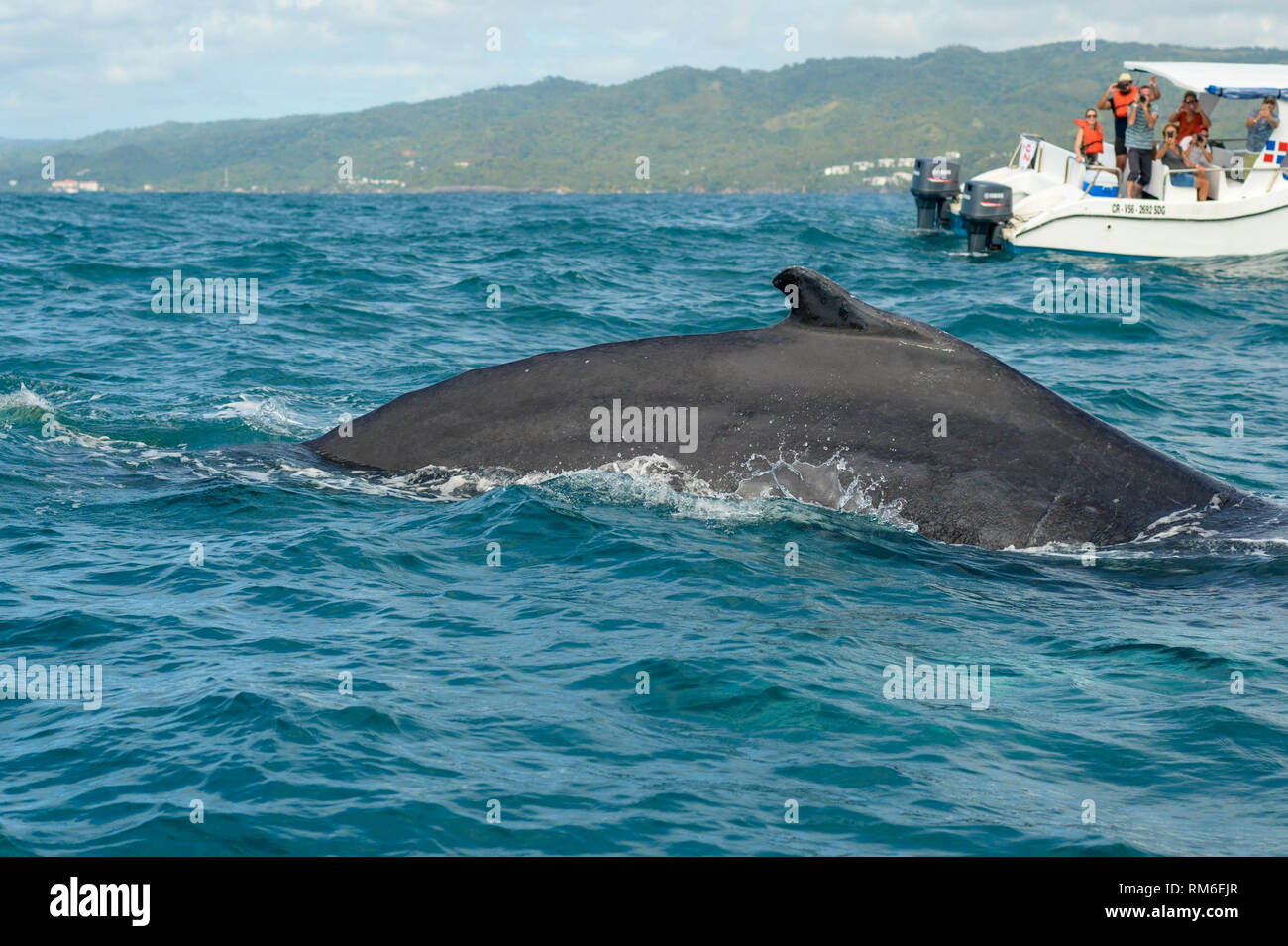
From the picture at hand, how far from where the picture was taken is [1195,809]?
5770 millimetres

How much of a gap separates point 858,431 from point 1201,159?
1038 inches

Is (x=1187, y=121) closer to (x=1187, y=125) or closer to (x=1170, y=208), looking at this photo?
(x=1187, y=125)

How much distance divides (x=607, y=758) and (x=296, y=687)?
6.16ft

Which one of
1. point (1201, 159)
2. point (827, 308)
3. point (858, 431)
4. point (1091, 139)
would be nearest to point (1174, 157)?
point (1201, 159)

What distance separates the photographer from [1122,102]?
100 ft

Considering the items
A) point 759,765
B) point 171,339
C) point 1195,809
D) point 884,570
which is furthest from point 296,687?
point 171,339

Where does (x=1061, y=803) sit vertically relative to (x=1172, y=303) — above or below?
below

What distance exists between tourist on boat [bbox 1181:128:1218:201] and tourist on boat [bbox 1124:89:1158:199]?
0.91m

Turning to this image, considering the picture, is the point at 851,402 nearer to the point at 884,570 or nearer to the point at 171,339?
the point at 884,570

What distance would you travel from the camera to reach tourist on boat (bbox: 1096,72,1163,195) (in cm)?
2994

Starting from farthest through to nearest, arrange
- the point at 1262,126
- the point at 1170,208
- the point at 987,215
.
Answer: the point at 987,215 → the point at 1262,126 → the point at 1170,208

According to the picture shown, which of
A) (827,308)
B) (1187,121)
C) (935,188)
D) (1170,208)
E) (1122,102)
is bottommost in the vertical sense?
(827,308)

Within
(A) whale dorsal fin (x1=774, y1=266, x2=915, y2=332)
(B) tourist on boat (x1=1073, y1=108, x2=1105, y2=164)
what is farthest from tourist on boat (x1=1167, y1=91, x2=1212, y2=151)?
(A) whale dorsal fin (x1=774, y1=266, x2=915, y2=332)

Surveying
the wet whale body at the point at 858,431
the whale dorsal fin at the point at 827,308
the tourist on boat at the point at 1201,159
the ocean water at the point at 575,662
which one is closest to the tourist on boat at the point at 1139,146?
the tourist on boat at the point at 1201,159
